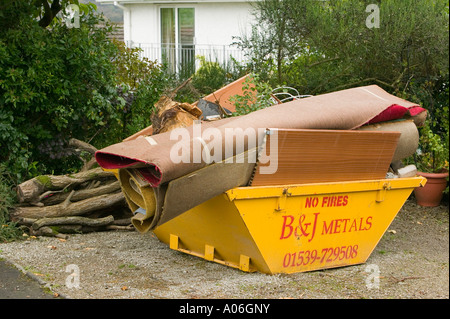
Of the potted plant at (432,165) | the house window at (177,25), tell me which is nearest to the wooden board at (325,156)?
the potted plant at (432,165)

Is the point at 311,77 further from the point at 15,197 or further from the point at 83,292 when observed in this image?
the point at 83,292

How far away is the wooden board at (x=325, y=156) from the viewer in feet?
15.6

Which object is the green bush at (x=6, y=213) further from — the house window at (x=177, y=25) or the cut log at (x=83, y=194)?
the house window at (x=177, y=25)

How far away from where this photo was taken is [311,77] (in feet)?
28.7

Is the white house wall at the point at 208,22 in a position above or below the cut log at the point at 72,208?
above

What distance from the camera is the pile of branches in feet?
21.0

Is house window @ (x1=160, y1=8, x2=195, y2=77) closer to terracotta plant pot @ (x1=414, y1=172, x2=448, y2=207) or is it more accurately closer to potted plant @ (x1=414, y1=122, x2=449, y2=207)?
potted plant @ (x1=414, y1=122, x2=449, y2=207)

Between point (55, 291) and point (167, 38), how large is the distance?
1630 cm

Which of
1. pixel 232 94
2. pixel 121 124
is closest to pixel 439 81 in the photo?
pixel 232 94

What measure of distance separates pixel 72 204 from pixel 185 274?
198 cm

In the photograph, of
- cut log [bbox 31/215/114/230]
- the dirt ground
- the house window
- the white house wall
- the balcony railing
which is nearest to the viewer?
the dirt ground

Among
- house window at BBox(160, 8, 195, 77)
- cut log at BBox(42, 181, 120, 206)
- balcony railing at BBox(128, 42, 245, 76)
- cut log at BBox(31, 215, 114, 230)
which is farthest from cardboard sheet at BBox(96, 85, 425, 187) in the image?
house window at BBox(160, 8, 195, 77)

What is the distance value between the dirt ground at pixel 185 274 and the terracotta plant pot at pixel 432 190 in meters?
1.85

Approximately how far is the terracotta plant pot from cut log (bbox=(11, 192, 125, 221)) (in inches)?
160
